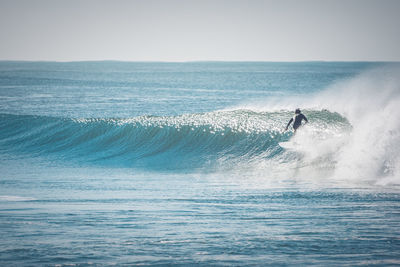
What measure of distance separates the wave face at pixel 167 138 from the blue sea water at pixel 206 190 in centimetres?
5

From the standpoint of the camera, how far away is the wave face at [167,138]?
16281 millimetres

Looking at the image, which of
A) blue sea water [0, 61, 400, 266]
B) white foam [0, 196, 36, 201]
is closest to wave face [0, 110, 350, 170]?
blue sea water [0, 61, 400, 266]

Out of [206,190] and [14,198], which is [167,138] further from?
[14,198]

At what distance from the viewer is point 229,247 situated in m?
6.83

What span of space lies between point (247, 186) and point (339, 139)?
527 cm

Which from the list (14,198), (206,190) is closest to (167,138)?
(206,190)

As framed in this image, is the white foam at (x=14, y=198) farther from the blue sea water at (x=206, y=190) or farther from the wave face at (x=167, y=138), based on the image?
the wave face at (x=167, y=138)

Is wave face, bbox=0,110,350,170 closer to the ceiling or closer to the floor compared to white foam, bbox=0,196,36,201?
closer to the ceiling

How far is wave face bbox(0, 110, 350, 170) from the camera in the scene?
1628 centimetres

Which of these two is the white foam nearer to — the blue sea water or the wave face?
the blue sea water

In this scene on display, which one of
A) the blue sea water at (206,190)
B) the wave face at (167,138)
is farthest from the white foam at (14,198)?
the wave face at (167,138)

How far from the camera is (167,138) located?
18.7 metres

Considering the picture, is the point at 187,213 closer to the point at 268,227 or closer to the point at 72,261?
the point at 268,227

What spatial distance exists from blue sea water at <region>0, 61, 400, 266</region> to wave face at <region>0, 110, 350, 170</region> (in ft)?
0.17
